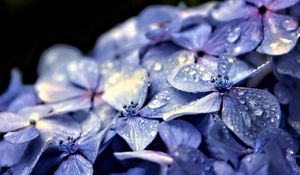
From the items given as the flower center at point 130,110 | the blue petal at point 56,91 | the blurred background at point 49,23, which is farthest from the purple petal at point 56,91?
the blurred background at point 49,23

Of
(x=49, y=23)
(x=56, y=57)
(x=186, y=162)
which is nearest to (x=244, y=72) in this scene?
(x=186, y=162)

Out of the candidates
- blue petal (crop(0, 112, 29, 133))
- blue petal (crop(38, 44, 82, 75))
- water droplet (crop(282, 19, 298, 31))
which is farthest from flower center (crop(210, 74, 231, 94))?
blue petal (crop(38, 44, 82, 75))

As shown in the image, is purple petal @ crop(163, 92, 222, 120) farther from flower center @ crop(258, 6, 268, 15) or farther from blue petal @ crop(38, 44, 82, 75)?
blue petal @ crop(38, 44, 82, 75)

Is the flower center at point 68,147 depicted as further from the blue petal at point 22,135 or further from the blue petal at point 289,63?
the blue petal at point 289,63

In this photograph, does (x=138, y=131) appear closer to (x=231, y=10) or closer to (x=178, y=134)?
(x=178, y=134)

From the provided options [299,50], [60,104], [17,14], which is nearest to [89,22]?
[17,14]

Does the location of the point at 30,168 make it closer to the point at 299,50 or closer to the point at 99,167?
the point at 99,167
